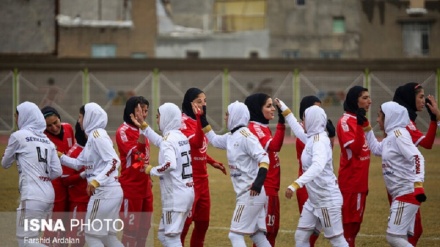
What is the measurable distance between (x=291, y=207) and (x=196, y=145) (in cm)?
793

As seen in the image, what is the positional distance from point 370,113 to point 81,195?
87.0 feet

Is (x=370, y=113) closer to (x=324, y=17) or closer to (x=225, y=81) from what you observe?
(x=225, y=81)

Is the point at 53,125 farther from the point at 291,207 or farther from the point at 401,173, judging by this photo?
the point at 291,207

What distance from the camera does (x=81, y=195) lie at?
14.9 metres

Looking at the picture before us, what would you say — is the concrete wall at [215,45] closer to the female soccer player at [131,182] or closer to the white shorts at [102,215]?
the female soccer player at [131,182]

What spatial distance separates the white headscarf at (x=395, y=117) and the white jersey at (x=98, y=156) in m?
3.76

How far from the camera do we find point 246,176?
13992 mm

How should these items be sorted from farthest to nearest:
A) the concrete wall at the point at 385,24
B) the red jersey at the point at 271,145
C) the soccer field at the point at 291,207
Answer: the concrete wall at the point at 385,24, the soccer field at the point at 291,207, the red jersey at the point at 271,145

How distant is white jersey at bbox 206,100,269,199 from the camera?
1384 cm

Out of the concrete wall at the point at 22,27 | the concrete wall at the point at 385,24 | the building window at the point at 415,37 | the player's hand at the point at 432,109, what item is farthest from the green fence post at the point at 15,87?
the player's hand at the point at 432,109

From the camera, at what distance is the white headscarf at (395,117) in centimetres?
1448

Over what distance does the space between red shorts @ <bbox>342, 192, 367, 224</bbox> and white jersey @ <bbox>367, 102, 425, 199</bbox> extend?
0.61 m

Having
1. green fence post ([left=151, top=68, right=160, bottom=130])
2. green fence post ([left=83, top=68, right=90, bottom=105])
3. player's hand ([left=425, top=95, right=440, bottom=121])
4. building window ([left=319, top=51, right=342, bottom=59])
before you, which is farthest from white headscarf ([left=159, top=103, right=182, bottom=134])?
building window ([left=319, top=51, right=342, bottom=59])

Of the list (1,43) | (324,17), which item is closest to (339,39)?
(324,17)
